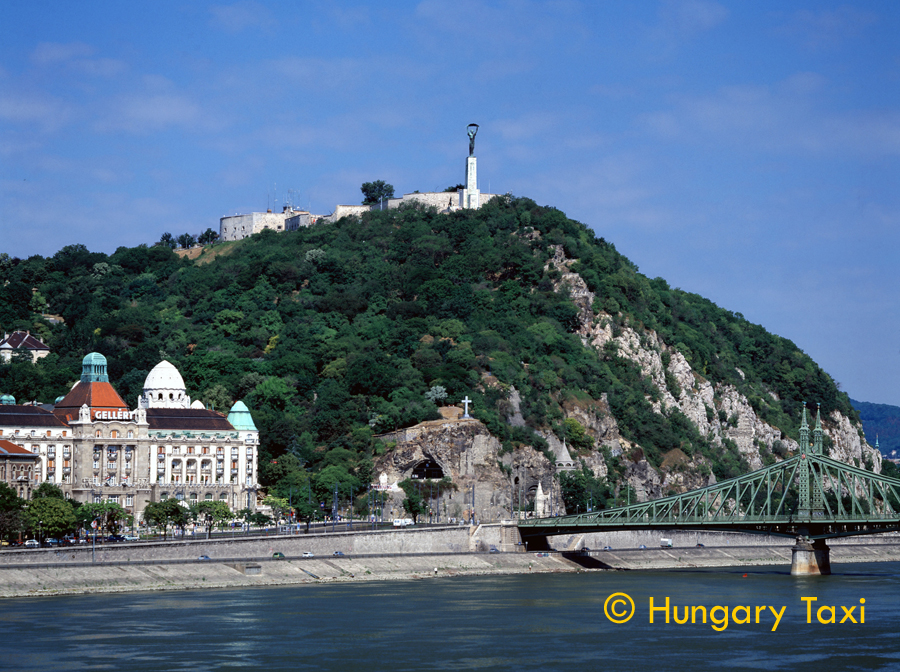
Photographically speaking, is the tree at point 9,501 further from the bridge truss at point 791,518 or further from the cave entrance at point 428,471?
the cave entrance at point 428,471

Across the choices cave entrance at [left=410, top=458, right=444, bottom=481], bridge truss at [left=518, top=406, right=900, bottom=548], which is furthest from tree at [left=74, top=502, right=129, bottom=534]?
cave entrance at [left=410, top=458, right=444, bottom=481]

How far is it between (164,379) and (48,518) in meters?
50.0

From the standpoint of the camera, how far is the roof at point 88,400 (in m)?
133

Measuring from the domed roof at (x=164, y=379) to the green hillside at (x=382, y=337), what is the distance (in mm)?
5023

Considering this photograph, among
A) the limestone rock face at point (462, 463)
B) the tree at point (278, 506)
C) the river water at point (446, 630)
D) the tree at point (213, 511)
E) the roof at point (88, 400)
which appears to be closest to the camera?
the river water at point (446, 630)

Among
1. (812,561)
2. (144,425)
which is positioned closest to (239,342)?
(144,425)

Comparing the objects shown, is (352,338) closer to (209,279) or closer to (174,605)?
(209,279)

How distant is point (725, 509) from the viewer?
6526 inches

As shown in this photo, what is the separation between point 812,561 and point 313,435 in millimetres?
59989

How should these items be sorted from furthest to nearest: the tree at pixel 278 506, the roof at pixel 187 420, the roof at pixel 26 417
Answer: the roof at pixel 187 420 → the tree at pixel 278 506 → the roof at pixel 26 417

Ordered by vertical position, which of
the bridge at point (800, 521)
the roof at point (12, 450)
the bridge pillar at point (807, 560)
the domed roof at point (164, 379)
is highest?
the domed roof at point (164, 379)

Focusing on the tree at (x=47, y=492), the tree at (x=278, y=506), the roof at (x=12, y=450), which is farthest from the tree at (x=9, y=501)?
the tree at (x=278, y=506)

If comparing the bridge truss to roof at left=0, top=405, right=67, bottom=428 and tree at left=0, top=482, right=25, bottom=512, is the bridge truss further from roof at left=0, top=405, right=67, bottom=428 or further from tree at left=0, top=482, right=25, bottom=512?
roof at left=0, top=405, right=67, bottom=428

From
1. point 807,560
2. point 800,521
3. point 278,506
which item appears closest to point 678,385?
point 278,506
